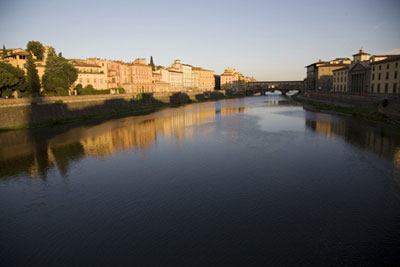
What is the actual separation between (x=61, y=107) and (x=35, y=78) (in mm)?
9805

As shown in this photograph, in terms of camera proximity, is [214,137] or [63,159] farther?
[214,137]

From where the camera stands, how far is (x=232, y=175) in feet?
54.5

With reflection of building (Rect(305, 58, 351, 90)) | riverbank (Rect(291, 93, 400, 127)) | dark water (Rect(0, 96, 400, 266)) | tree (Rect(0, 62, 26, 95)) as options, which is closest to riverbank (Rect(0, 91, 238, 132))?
tree (Rect(0, 62, 26, 95))

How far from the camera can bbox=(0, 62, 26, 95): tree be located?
1520 inches

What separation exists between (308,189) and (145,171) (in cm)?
1055

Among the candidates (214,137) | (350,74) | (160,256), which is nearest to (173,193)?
(160,256)

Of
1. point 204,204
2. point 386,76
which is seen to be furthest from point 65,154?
point 386,76

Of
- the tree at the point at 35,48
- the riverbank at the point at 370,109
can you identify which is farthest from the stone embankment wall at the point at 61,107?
the riverbank at the point at 370,109

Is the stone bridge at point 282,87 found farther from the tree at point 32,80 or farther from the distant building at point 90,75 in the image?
the tree at point 32,80

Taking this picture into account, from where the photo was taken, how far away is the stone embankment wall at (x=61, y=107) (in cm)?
3472

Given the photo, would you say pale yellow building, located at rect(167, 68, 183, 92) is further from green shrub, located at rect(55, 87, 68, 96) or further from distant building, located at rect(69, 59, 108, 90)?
green shrub, located at rect(55, 87, 68, 96)

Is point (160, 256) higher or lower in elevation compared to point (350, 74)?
lower

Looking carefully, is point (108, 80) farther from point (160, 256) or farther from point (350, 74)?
point (160, 256)

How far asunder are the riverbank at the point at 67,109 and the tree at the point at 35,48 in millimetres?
26323
